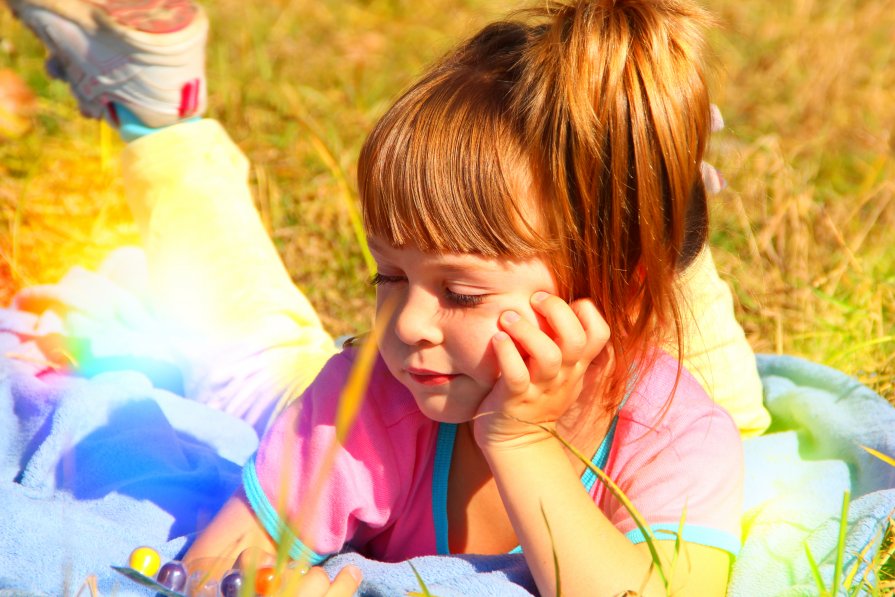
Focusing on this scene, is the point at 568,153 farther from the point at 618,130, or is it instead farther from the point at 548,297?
the point at 548,297

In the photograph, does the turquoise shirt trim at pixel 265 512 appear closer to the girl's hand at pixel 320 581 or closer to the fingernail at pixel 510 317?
the girl's hand at pixel 320 581

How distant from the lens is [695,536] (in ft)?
5.17

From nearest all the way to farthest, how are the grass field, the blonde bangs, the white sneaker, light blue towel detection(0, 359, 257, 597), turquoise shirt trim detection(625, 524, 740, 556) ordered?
the blonde bangs
turquoise shirt trim detection(625, 524, 740, 556)
light blue towel detection(0, 359, 257, 597)
the white sneaker
the grass field

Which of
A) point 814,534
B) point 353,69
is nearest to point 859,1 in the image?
point 353,69

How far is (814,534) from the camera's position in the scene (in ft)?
5.73

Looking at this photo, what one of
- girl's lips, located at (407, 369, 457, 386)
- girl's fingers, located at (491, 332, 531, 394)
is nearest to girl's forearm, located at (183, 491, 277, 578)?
girl's lips, located at (407, 369, 457, 386)

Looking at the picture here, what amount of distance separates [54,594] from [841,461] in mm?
1409

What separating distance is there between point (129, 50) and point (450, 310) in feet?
4.39

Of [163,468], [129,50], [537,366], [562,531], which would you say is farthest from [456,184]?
[129,50]

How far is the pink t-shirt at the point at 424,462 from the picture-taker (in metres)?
1.61

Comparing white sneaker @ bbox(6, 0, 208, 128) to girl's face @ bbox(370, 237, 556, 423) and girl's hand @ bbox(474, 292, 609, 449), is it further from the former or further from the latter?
girl's hand @ bbox(474, 292, 609, 449)

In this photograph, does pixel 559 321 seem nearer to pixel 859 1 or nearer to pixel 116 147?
pixel 116 147

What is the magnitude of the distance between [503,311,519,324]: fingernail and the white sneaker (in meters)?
1.34

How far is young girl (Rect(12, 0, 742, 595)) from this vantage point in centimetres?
143
